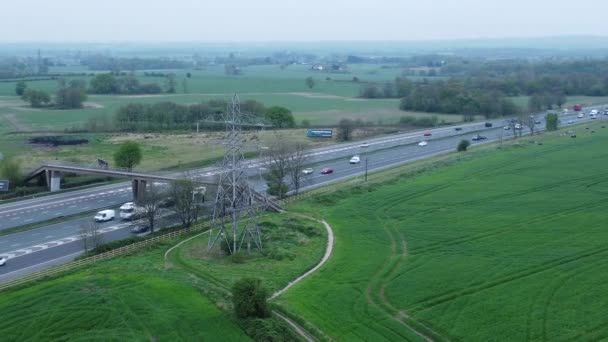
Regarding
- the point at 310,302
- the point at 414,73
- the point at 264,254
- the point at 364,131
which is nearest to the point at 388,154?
the point at 364,131

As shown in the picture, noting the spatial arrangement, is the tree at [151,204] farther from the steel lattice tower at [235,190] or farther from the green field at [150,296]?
the steel lattice tower at [235,190]

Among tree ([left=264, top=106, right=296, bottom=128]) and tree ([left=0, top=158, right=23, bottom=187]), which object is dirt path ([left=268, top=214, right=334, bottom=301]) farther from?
tree ([left=264, top=106, right=296, bottom=128])

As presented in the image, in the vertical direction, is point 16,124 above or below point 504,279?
below

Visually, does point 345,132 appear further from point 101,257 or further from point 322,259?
point 101,257

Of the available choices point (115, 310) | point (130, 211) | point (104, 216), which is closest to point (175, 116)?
point (130, 211)

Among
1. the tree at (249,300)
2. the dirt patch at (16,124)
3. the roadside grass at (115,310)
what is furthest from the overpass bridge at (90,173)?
the dirt patch at (16,124)

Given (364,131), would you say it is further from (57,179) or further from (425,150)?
(57,179)
